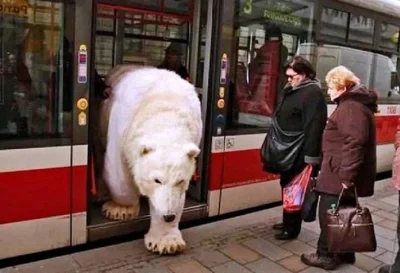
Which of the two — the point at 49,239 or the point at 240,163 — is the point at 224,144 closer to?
the point at 240,163

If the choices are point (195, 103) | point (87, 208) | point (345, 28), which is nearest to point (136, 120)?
point (195, 103)

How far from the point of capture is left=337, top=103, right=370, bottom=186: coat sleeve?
3.37 m

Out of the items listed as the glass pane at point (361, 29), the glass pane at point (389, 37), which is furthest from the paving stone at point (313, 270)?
the glass pane at point (389, 37)

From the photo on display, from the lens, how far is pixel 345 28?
573 cm

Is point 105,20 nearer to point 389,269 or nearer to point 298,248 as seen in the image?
point 298,248

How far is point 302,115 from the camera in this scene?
407cm

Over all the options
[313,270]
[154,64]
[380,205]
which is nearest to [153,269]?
[313,270]

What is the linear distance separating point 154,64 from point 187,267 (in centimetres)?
264

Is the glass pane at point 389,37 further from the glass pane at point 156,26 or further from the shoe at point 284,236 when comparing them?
the shoe at point 284,236

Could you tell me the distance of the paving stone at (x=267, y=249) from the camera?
4.03 m

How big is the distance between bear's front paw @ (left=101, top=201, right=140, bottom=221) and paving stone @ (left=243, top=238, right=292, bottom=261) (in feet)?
3.51

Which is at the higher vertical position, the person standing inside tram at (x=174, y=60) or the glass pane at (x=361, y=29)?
the glass pane at (x=361, y=29)

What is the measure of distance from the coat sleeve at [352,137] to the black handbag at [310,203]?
485 millimetres

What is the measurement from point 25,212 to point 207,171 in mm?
1803
